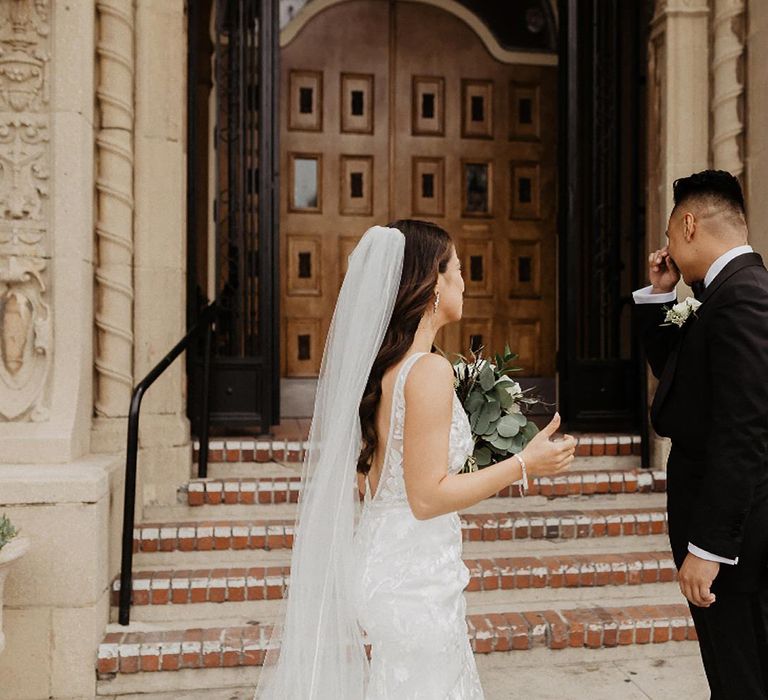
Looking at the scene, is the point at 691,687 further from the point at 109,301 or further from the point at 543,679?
the point at 109,301

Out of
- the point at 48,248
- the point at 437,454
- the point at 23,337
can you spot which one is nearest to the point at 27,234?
the point at 48,248

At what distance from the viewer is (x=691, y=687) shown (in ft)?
13.0

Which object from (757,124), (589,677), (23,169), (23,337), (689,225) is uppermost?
(757,124)

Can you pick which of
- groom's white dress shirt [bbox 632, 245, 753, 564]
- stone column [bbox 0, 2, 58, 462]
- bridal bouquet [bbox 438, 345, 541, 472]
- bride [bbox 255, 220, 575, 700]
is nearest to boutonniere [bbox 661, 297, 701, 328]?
groom's white dress shirt [bbox 632, 245, 753, 564]

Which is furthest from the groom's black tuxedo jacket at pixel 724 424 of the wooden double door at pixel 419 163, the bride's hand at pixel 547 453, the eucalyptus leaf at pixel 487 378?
Answer: the wooden double door at pixel 419 163

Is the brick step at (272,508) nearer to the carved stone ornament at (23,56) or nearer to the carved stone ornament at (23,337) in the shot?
the carved stone ornament at (23,337)

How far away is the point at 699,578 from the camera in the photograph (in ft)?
7.67

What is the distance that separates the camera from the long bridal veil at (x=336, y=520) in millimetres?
2449

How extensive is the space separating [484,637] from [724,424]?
2332 mm

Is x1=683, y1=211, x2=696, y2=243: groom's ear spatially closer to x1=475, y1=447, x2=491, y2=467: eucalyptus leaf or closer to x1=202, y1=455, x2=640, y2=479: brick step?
x1=475, y1=447, x2=491, y2=467: eucalyptus leaf

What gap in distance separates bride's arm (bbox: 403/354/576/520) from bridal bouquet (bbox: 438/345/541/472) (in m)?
0.33

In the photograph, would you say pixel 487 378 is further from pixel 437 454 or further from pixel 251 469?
pixel 251 469

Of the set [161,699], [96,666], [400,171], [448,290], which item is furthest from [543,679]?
[400,171]

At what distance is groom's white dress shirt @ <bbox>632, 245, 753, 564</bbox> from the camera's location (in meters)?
2.32
